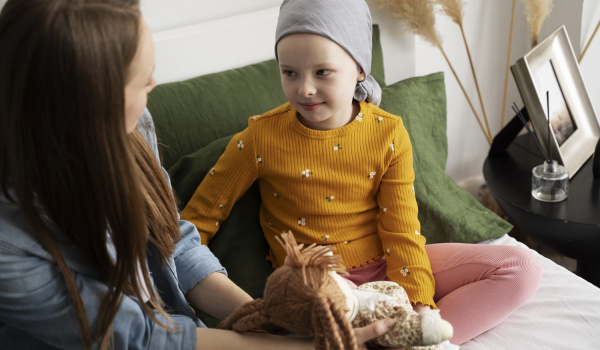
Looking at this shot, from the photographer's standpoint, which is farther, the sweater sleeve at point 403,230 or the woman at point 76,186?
the sweater sleeve at point 403,230

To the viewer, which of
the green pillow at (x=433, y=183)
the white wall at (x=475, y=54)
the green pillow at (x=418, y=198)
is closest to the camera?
the green pillow at (x=418, y=198)

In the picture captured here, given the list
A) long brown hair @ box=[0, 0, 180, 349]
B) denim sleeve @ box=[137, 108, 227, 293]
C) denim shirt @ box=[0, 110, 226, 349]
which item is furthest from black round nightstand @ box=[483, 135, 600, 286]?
long brown hair @ box=[0, 0, 180, 349]

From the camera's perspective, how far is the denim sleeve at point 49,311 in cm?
90

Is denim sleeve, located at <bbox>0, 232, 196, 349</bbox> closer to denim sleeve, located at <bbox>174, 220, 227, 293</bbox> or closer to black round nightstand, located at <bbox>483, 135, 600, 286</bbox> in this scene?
denim sleeve, located at <bbox>174, 220, 227, 293</bbox>

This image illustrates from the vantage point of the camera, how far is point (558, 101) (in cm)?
189

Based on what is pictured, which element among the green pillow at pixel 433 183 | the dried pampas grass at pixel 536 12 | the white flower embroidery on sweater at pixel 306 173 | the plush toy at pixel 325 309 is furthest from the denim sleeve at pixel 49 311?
the dried pampas grass at pixel 536 12

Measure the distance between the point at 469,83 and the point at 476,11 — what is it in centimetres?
26

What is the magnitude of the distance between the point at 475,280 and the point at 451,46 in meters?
1.08

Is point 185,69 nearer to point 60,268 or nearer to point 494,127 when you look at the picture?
point 60,268

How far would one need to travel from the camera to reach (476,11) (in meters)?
2.25

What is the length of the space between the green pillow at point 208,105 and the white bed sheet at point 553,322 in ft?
2.46

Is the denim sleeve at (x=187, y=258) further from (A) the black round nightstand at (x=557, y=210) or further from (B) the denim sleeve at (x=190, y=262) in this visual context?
(A) the black round nightstand at (x=557, y=210)

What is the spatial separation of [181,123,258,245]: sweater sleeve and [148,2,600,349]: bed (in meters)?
0.04

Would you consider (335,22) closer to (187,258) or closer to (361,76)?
(361,76)
